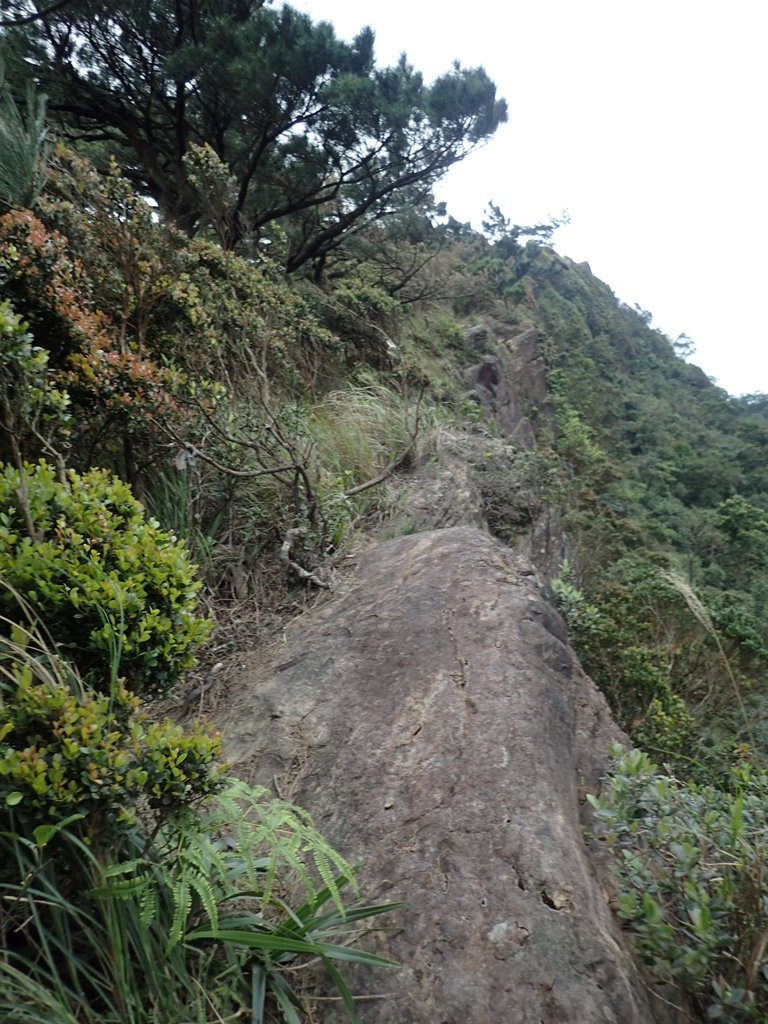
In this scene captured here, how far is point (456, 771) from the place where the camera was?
2.59 m

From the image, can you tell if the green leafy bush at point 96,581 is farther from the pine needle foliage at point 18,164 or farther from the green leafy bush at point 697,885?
the pine needle foliage at point 18,164

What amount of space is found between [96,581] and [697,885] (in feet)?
6.71

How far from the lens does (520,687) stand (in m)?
2.96

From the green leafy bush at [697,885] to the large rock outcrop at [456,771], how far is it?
21 centimetres

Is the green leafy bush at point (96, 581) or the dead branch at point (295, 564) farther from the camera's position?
the dead branch at point (295, 564)

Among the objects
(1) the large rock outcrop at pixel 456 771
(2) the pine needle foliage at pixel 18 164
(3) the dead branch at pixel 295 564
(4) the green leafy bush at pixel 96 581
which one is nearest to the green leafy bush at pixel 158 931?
(1) the large rock outcrop at pixel 456 771

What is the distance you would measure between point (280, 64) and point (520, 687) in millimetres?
8955

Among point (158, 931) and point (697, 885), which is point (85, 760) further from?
point (697, 885)

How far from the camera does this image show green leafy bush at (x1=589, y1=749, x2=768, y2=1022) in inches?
69.8

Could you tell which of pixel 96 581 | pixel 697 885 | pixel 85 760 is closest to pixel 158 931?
pixel 85 760

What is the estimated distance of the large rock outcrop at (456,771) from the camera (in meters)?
1.97

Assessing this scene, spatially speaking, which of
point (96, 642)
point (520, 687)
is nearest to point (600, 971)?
point (520, 687)

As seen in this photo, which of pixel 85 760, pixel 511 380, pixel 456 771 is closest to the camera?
pixel 85 760

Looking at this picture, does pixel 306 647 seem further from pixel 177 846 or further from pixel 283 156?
pixel 283 156
